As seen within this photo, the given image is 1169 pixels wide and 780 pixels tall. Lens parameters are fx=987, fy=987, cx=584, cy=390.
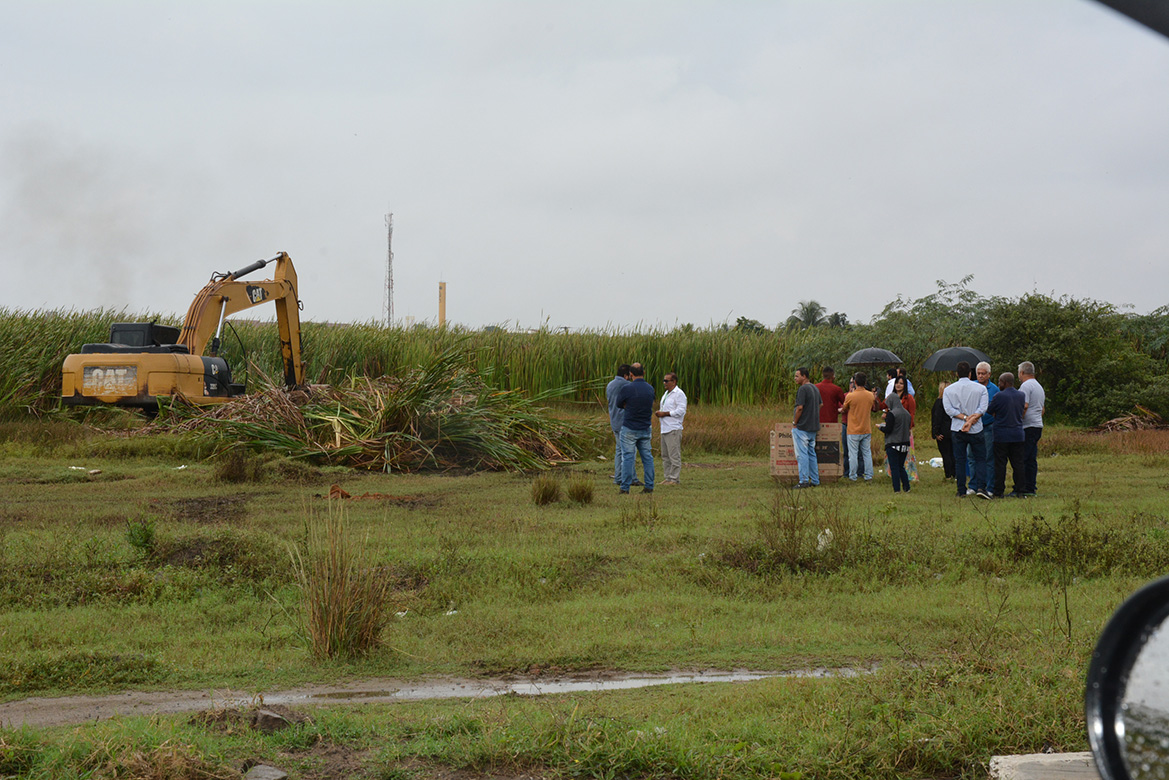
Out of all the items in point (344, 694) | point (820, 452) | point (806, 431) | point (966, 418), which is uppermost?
point (966, 418)

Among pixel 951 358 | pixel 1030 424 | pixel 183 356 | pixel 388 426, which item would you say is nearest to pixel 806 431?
pixel 1030 424

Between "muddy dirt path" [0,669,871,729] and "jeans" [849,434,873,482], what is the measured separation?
937 cm

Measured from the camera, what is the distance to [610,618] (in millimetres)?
7051

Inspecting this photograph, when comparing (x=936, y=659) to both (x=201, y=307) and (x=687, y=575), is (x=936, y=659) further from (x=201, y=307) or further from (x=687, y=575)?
(x=201, y=307)

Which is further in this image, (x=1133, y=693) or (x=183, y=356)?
(x=183, y=356)

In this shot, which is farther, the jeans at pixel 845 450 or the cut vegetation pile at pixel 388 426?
the cut vegetation pile at pixel 388 426

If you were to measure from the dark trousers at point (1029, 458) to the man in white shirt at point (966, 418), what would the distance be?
574mm

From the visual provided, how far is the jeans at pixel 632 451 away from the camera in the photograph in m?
13.8

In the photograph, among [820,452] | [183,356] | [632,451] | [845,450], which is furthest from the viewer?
[183,356]

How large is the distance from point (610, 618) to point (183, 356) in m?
14.3

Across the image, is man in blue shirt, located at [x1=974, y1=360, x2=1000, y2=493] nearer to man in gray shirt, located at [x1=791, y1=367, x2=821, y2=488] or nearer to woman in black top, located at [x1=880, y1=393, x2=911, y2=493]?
woman in black top, located at [x1=880, y1=393, x2=911, y2=493]

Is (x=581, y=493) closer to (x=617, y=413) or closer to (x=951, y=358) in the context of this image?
(x=617, y=413)

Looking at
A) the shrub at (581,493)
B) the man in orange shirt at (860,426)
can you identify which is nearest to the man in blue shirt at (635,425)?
the shrub at (581,493)

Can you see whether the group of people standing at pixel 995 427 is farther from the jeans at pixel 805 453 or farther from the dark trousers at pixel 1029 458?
the jeans at pixel 805 453
